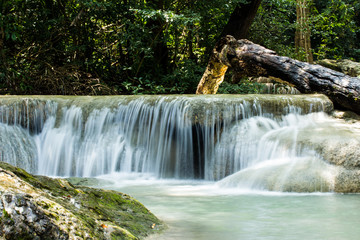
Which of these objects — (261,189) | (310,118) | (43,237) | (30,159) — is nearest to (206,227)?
(43,237)

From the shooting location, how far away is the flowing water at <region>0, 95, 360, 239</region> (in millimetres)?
5250

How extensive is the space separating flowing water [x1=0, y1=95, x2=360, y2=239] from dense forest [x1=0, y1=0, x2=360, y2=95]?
3864 millimetres

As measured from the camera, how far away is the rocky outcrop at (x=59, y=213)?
1656mm

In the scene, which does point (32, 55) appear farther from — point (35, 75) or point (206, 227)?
point (206, 227)

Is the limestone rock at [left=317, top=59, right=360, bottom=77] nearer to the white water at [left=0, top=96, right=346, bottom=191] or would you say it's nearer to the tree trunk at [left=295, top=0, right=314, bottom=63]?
the tree trunk at [left=295, top=0, right=314, bottom=63]

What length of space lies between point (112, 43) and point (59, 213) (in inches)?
481

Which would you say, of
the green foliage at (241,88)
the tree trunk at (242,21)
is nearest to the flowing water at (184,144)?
the green foliage at (241,88)

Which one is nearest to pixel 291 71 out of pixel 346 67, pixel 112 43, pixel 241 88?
pixel 241 88

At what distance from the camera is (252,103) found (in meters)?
7.21

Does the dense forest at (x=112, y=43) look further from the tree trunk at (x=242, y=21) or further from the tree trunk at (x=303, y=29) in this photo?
the tree trunk at (x=242, y=21)

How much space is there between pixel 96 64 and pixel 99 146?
665 cm

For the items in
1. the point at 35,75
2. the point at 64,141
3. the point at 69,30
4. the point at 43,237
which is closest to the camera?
the point at 43,237

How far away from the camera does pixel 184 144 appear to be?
720cm

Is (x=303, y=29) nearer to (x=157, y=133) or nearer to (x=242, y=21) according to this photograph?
(x=242, y=21)
